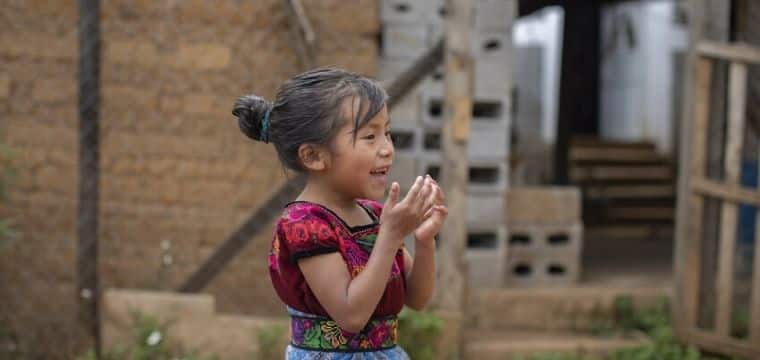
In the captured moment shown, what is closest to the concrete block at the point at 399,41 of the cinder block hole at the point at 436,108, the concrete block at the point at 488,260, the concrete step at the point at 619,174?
the cinder block hole at the point at 436,108

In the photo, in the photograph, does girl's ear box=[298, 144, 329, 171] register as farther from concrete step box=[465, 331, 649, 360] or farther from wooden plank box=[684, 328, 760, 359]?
wooden plank box=[684, 328, 760, 359]

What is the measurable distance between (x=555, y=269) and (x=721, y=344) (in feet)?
4.05

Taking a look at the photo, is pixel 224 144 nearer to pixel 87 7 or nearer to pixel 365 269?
pixel 87 7

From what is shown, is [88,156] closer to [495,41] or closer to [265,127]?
[495,41]

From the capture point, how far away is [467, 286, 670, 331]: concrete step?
5465 mm

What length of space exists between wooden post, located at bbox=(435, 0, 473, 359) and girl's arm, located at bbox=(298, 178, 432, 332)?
2593 mm

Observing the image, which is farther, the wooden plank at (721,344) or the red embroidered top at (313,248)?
the wooden plank at (721,344)

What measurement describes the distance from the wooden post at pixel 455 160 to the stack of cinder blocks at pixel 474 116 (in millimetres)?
759

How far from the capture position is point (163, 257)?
5.19 metres

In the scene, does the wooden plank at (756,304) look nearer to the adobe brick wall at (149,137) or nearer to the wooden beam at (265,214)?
the wooden beam at (265,214)

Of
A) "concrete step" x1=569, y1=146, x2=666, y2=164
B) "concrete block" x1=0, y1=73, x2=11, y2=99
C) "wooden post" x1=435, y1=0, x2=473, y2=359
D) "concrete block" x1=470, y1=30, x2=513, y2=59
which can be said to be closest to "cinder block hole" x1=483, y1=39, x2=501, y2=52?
"concrete block" x1=470, y1=30, x2=513, y2=59

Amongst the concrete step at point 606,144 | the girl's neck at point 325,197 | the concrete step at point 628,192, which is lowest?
the concrete step at point 628,192

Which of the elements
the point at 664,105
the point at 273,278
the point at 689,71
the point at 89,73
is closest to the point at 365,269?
the point at 273,278

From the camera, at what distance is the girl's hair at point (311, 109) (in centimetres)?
207
